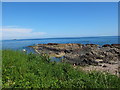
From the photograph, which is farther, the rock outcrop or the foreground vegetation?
the rock outcrop

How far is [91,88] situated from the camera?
6184 millimetres

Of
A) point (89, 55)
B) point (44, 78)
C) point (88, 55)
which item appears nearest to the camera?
point (44, 78)

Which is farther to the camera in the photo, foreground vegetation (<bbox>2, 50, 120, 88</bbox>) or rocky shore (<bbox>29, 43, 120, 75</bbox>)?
rocky shore (<bbox>29, 43, 120, 75</bbox>)

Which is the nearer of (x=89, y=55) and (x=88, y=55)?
(x=88, y=55)

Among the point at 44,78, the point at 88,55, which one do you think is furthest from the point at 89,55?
the point at 44,78

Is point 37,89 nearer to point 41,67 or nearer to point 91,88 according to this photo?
point 91,88

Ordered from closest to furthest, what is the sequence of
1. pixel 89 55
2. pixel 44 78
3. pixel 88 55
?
pixel 44 78, pixel 88 55, pixel 89 55

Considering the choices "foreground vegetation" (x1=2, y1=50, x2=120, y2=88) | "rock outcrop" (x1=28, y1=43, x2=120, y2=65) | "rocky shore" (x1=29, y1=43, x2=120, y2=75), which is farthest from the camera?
"rock outcrop" (x1=28, y1=43, x2=120, y2=65)

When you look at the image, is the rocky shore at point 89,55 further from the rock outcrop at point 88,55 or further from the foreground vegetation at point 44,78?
the foreground vegetation at point 44,78

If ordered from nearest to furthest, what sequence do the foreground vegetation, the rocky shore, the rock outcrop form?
the foreground vegetation < the rocky shore < the rock outcrop

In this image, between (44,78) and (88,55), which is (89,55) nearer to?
(88,55)

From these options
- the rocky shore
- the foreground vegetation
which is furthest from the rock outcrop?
the foreground vegetation

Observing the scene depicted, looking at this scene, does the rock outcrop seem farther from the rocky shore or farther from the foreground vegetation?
the foreground vegetation

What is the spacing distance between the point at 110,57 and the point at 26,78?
10260 mm
